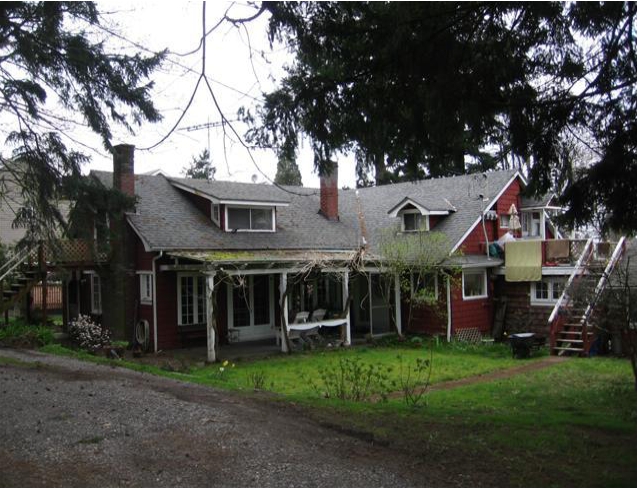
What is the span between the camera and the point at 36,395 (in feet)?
32.1

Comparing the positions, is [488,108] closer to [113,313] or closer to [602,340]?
[602,340]

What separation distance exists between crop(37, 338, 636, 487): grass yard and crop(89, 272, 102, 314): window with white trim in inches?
198

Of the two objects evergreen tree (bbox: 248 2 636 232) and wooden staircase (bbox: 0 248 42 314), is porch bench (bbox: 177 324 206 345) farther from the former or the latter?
evergreen tree (bbox: 248 2 636 232)

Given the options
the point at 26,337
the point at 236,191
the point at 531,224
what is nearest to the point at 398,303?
the point at 236,191

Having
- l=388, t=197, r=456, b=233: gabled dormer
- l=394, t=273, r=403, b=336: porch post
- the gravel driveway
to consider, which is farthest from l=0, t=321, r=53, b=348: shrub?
l=388, t=197, r=456, b=233: gabled dormer

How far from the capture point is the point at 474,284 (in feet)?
73.0

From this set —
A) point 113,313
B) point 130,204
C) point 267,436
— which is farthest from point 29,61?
point 113,313

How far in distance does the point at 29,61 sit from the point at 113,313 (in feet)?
40.6

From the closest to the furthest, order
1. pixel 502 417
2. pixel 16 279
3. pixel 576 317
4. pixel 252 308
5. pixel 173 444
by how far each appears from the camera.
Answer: pixel 173 444 < pixel 502 417 < pixel 576 317 < pixel 16 279 < pixel 252 308

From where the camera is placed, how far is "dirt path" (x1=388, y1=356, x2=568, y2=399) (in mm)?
12805

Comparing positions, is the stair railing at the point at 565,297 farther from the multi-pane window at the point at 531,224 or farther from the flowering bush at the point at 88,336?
the flowering bush at the point at 88,336

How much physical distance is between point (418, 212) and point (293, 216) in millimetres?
4759

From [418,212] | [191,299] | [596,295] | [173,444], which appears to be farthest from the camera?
[418,212]

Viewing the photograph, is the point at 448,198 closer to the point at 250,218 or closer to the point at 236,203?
the point at 250,218
